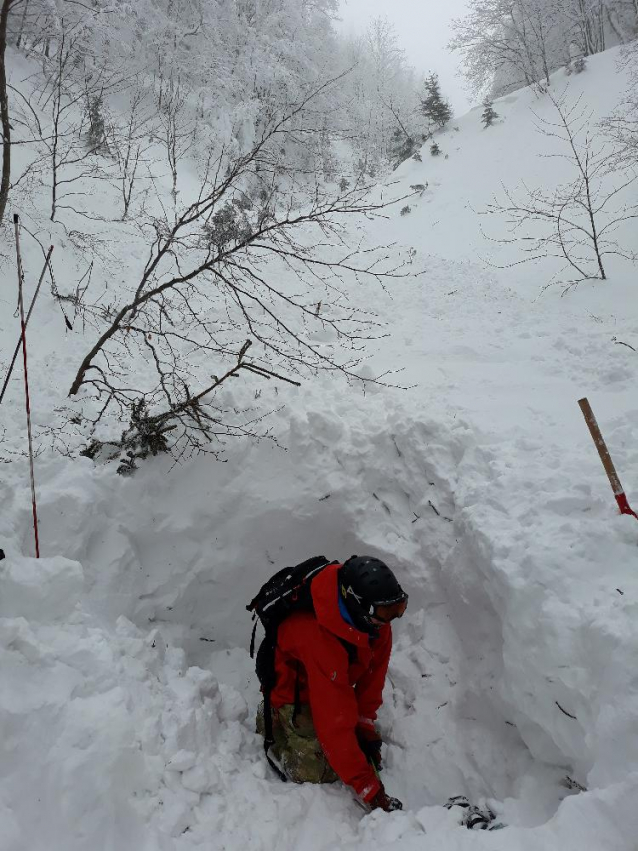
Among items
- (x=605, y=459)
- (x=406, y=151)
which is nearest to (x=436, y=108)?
(x=406, y=151)

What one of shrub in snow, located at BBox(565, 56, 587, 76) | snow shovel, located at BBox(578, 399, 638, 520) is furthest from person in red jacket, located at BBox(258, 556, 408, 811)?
shrub in snow, located at BBox(565, 56, 587, 76)

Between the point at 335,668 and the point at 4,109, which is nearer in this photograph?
the point at 335,668

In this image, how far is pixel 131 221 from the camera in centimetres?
1018

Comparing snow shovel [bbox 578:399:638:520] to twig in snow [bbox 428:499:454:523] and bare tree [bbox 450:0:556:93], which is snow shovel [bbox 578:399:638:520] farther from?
bare tree [bbox 450:0:556:93]

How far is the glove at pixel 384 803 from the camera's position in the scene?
276 cm

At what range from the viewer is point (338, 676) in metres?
2.83

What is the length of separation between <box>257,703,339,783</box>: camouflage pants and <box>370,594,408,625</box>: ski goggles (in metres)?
1.18

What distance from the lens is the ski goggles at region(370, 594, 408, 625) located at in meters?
2.59

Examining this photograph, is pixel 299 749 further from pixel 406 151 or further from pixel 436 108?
pixel 406 151

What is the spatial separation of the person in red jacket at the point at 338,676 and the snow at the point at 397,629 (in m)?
0.19

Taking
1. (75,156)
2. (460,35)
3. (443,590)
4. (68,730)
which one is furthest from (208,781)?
(460,35)

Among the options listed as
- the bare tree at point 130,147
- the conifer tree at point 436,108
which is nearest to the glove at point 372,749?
the bare tree at point 130,147

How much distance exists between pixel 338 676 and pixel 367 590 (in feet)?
2.20

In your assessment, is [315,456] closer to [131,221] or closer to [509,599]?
[509,599]
